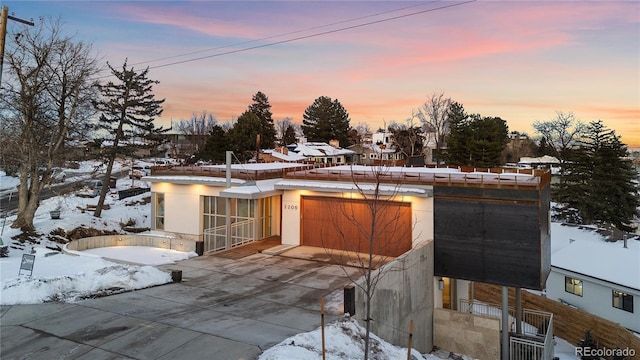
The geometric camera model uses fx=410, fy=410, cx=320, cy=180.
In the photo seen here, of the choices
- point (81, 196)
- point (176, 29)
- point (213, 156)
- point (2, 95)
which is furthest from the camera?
point (213, 156)

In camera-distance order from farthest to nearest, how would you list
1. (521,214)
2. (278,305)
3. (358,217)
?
(358,217) → (521,214) → (278,305)

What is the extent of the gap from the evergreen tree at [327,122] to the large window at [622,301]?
5670cm

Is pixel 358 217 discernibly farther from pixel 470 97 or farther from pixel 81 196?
pixel 470 97

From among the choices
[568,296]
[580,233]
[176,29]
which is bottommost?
[568,296]

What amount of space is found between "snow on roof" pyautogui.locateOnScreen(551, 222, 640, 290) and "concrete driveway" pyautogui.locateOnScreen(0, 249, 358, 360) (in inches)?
624

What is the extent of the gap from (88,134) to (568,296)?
105 ft

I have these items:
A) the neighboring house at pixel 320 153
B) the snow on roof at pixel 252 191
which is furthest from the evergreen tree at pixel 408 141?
the snow on roof at pixel 252 191

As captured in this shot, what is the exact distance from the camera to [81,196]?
37.8m

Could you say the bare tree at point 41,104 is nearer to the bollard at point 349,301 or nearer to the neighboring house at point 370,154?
the bollard at point 349,301

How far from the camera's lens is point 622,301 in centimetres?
2048

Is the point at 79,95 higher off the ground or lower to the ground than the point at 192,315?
higher

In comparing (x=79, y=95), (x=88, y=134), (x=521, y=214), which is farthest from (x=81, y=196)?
(x=521, y=214)

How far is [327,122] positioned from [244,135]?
96.3ft

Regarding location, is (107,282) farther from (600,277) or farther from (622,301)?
(622,301)
